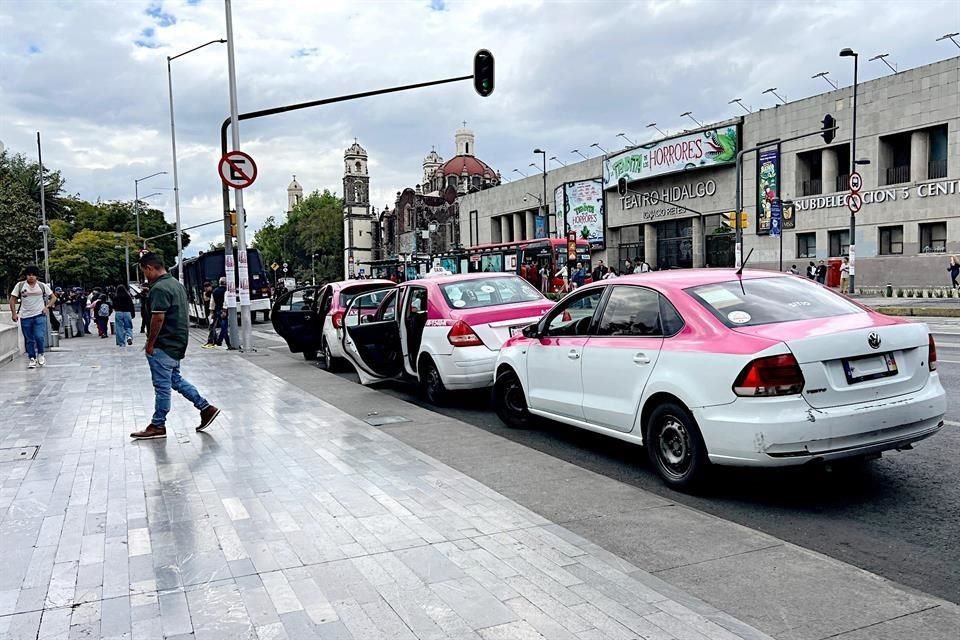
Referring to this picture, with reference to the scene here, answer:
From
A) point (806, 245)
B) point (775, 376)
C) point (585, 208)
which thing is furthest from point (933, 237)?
point (775, 376)

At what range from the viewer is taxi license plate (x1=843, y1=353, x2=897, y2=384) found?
4926mm

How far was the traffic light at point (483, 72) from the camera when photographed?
55.5 ft

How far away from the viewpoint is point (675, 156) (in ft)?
159

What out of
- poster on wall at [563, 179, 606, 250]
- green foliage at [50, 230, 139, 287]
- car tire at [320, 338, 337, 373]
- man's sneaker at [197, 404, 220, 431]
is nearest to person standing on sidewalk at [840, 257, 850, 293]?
poster on wall at [563, 179, 606, 250]

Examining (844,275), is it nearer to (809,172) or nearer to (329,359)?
(809,172)

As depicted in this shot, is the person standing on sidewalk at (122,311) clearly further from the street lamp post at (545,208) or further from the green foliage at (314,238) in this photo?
the green foliage at (314,238)

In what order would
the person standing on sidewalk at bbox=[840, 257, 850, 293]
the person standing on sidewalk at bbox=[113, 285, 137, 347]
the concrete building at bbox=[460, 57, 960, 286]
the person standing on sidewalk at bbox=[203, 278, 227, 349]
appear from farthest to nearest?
1. the person standing on sidewalk at bbox=[840, 257, 850, 293]
2. the concrete building at bbox=[460, 57, 960, 286]
3. the person standing on sidewalk at bbox=[203, 278, 227, 349]
4. the person standing on sidewalk at bbox=[113, 285, 137, 347]

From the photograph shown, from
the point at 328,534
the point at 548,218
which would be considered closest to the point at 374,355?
the point at 328,534

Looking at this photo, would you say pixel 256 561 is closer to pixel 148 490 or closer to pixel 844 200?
pixel 148 490

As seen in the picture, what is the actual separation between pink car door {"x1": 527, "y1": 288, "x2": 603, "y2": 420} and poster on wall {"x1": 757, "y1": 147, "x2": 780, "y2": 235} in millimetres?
37563

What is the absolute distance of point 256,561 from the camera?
13.6ft

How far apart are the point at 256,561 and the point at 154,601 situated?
60cm

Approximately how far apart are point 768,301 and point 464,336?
13.4 ft

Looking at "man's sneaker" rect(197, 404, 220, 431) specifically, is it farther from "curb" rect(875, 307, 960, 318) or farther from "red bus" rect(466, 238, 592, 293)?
"red bus" rect(466, 238, 592, 293)
